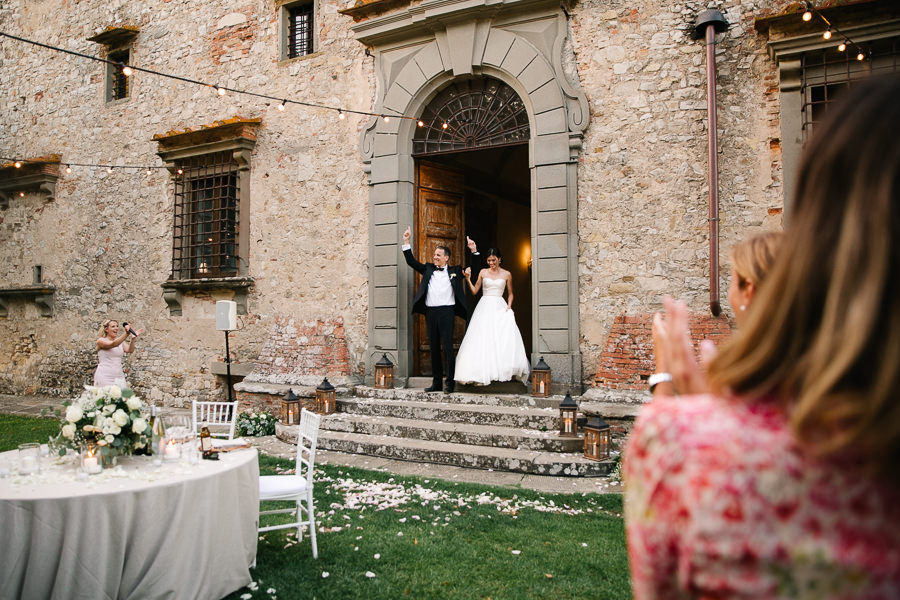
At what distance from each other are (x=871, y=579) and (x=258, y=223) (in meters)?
9.60

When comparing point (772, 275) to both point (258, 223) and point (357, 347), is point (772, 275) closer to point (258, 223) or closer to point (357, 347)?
point (357, 347)

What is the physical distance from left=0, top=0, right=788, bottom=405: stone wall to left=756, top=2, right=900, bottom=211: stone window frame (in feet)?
0.44

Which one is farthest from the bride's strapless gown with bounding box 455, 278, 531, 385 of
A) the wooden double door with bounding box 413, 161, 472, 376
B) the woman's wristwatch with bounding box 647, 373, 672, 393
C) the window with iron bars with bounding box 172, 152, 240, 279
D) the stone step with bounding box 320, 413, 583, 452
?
the woman's wristwatch with bounding box 647, 373, 672, 393

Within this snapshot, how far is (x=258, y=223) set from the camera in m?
9.61

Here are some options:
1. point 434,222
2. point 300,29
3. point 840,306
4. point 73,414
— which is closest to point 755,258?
point 840,306

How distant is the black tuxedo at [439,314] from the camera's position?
26.1ft

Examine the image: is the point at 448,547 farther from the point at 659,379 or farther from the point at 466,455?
the point at 659,379

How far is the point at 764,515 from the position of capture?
77cm

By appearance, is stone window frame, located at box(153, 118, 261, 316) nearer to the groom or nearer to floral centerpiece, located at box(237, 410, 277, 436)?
floral centerpiece, located at box(237, 410, 277, 436)

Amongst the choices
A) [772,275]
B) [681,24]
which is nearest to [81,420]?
[772,275]

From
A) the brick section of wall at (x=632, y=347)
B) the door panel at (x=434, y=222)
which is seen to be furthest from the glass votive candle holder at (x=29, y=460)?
the door panel at (x=434, y=222)

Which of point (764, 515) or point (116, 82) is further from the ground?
point (116, 82)

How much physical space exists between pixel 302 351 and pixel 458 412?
2.91 m

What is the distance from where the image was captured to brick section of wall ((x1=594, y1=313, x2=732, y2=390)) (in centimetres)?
686
